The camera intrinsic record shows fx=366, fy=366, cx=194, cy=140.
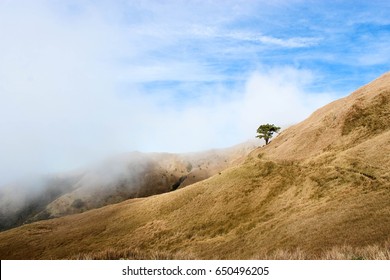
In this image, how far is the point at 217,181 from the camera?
67938 mm

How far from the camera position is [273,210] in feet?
168

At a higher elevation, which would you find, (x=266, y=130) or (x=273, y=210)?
(x=266, y=130)

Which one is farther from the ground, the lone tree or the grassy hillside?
the lone tree

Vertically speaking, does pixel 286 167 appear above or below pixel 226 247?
above

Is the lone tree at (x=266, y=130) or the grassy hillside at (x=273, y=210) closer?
the grassy hillside at (x=273, y=210)

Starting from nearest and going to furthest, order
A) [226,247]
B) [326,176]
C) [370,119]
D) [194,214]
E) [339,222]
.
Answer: [339,222], [226,247], [326,176], [194,214], [370,119]

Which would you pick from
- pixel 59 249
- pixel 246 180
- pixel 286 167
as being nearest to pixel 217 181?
pixel 246 180

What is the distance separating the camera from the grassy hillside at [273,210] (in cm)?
3812

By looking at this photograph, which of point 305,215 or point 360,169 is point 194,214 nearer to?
point 305,215

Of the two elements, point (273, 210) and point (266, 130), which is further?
point (266, 130)

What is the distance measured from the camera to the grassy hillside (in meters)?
38.1

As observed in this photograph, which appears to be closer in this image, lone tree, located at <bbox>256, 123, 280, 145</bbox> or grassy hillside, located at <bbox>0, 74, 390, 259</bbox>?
grassy hillside, located at <bbox>0, 74, 390, 259</bbox>

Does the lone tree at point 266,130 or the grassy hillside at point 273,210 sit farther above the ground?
the lone tree at point 266,130
